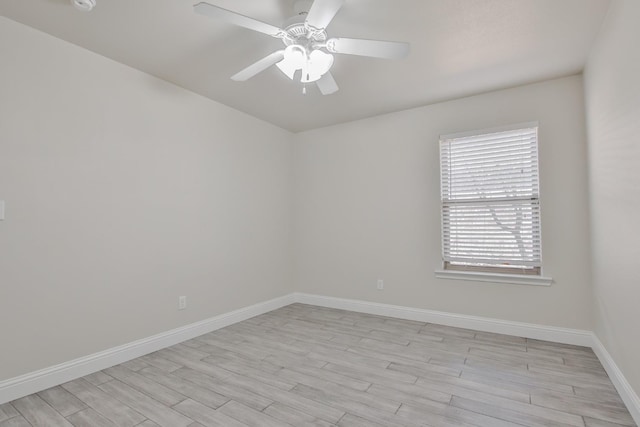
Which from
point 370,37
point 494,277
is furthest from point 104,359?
point 494,277

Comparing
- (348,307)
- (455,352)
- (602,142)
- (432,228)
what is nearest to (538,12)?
(602,142)

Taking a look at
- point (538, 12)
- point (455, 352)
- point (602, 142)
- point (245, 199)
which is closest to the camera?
point (538, 12)

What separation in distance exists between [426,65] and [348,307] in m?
2.89

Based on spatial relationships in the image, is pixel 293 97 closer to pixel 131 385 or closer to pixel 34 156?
pixel 34 156

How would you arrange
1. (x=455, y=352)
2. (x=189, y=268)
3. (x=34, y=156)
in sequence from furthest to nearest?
(x=189, y=268)
(x=455, y=352)
(x=34, y=156)

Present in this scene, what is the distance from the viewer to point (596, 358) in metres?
2.61

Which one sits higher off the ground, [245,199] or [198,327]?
[245,199]

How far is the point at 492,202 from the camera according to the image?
3287mm

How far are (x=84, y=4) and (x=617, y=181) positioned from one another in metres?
3.47

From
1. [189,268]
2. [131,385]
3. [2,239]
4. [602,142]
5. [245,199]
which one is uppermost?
[602,142]

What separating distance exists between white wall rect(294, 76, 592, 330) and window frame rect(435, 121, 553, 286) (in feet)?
0.18

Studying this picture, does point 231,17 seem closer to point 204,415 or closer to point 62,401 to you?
point 204,415

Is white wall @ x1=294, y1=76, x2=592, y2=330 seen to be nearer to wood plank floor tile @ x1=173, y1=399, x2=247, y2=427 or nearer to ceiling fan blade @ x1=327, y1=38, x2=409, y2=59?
ceiling fan blade @ x1=327, y1=38, x2=409, y2=59

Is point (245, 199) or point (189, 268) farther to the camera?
point (245, 199)
